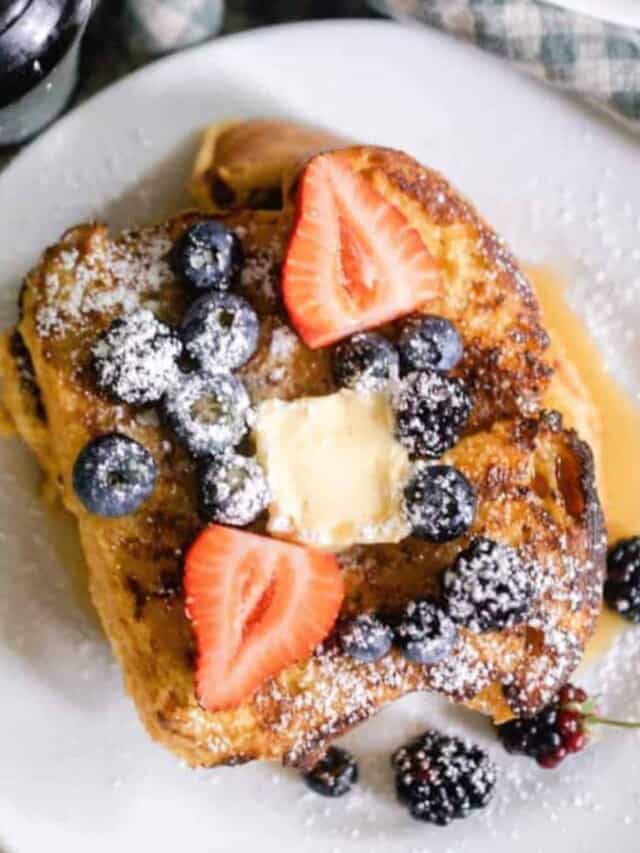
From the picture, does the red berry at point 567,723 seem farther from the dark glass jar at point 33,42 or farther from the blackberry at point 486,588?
the dark glass jar at point 33,42

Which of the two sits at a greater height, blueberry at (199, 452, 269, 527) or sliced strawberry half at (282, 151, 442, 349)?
sliced strawberry half at (282, 151, 442, 349)

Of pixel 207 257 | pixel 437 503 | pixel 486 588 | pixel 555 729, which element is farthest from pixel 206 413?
pixel 555 729

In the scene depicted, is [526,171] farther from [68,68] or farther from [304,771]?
[304,771]

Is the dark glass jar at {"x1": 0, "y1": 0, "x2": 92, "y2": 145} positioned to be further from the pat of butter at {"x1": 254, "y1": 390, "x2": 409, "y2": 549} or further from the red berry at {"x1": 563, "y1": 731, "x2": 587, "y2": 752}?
the red berry at {"x1": 563, "y1": 731, "x2": 587, "y2": 752}

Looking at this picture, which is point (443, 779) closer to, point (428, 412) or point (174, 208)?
point (428, 412)

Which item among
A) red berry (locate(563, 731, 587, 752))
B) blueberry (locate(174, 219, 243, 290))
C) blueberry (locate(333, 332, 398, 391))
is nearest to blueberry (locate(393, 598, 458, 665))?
blueberry (locate(333, 332, 398, 391))

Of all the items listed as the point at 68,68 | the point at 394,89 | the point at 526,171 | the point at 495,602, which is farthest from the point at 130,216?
the point at 495,602
